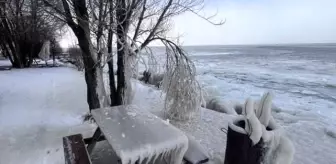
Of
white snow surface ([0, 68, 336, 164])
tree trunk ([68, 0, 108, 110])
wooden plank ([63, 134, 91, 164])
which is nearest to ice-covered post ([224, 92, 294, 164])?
white snow surface ([0, 68, 336, 164])

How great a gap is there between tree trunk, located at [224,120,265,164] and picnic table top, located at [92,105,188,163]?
0.70 m

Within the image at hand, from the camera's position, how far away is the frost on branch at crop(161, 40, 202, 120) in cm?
414

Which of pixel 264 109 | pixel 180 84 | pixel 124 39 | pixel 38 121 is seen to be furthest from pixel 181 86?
pixel 38 121

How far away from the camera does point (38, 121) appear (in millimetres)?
3906

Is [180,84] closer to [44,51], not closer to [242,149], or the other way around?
[242,149]

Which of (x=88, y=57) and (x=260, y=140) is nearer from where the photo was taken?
(x=260, y=140)

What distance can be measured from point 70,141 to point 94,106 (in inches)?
56.8

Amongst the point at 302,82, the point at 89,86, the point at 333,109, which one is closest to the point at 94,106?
the point at 89,86

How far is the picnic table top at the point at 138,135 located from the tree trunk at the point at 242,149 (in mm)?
698

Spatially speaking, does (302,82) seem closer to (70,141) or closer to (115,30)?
(115,30)

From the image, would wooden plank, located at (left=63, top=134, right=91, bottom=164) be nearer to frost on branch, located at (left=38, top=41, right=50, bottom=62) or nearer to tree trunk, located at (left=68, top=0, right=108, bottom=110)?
tree trunk, located at (left=68, top=0, right=108, bottom=110)

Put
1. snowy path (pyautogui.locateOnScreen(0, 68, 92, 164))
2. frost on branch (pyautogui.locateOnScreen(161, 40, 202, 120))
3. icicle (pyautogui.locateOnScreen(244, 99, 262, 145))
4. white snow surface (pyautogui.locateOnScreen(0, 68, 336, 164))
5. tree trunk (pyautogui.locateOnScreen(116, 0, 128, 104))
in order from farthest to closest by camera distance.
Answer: frost on branch (pyautogui.locateOnScreen(161, 40, 202, 120)), tree trunk (pyautogui.locateOnScreen(116, 0, 128, 104)), white snow surface (pyautogui.locateOnScreen(0, 68, 336, 164)), snowy path (pyautogui.locateOnScreen(0, 68, 92, 164)), icicle (pyautogui.locateOnScreen(244, 99, 262, 145))

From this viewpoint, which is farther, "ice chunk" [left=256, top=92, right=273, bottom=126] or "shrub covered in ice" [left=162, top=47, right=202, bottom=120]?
"shrub covered in ice" [left=162, top=47, right=202, bottom=120]

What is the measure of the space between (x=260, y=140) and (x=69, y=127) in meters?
3.07
